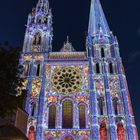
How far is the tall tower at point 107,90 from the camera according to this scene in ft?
73.5

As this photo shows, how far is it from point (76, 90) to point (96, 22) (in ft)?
41.5

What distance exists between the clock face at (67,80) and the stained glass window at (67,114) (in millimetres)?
1412

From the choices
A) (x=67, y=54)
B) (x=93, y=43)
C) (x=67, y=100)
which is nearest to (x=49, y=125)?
(x=67, y=100)

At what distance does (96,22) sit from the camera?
3341cm

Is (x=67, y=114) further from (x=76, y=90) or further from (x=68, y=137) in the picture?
(x=76, y=90)

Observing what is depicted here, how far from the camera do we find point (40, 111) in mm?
23750

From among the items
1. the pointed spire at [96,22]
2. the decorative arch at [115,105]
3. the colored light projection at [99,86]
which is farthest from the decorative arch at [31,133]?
the pointed spire at [96,22]

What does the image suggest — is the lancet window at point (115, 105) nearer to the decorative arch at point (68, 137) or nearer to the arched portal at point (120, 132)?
the arched portal at point (120, 132)

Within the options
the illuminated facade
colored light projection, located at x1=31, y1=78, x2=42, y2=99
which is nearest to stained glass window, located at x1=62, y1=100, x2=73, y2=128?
the illuminated facade

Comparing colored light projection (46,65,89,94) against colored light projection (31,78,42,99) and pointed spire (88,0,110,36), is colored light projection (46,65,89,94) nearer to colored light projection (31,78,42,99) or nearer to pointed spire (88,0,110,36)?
colored light projection (31,78,42,99)

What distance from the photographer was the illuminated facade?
73.9 ft

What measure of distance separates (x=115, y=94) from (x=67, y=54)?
798 centimetres

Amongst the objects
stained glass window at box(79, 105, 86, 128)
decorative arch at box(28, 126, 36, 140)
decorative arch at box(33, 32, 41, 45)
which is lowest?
decorative arch at box(28, 126, 36, 140)

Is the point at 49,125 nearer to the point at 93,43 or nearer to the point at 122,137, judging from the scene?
the point at 122,137
